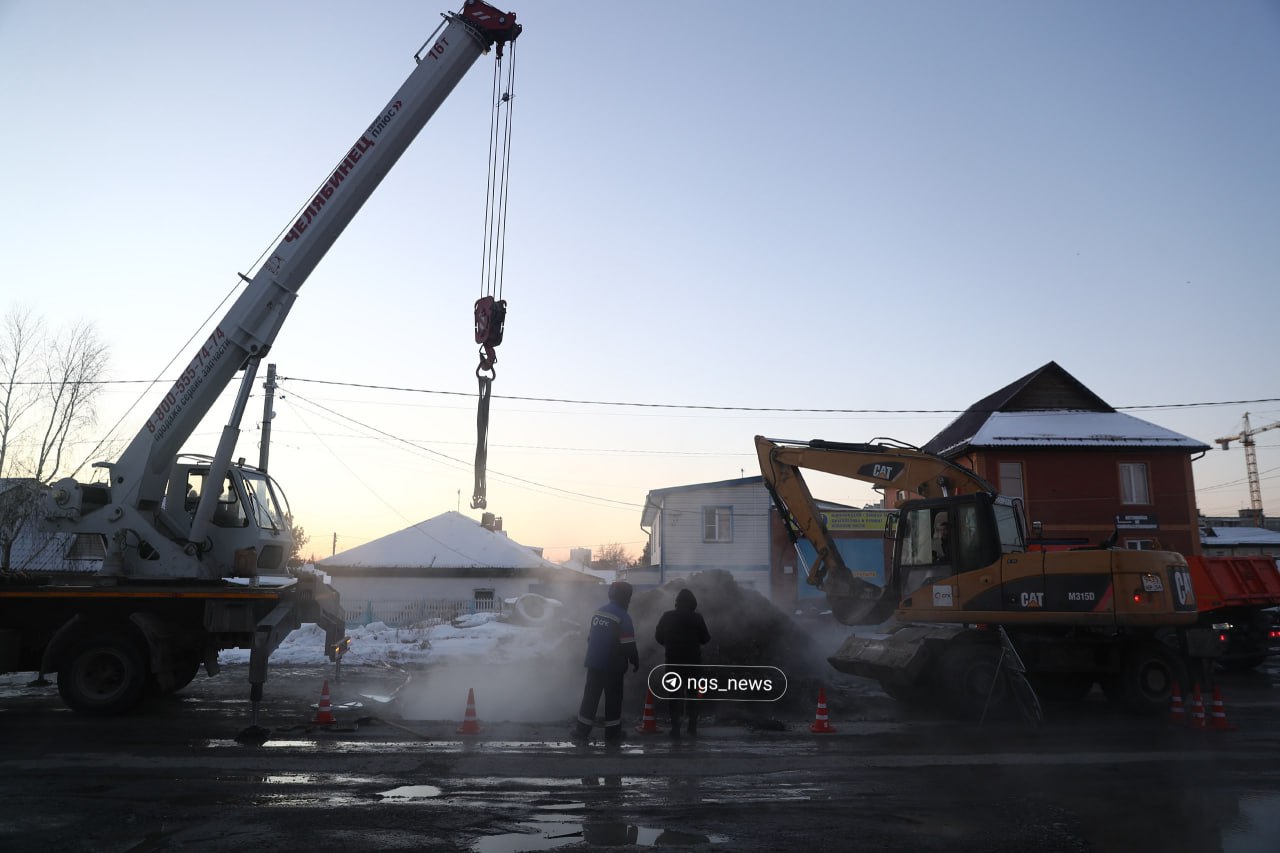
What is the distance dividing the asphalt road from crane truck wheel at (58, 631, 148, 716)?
36 centimetres

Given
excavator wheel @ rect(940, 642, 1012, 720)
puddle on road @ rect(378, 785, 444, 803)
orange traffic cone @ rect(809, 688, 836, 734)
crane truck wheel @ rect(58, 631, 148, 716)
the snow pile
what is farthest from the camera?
the snow pile

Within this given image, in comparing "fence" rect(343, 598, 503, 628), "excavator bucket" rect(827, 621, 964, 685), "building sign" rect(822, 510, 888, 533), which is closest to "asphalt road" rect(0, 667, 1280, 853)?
"excavator bucket" rect(827, 621, 964, 685)

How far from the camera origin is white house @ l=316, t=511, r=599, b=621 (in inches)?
1654

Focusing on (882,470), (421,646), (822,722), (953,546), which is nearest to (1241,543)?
(882,470)

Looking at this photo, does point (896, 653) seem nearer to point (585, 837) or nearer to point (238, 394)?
point (585, 837)

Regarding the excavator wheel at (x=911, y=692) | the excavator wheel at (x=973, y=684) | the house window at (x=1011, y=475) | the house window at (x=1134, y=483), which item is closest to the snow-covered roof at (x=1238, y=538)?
the house window at (x=1134, y=483)

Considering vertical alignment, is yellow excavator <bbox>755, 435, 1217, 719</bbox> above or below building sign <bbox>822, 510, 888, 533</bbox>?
below

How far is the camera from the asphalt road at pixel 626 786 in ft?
19.0

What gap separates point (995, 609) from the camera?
11555 millimetres

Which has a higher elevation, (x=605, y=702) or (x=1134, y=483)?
(x=1134, y=483)

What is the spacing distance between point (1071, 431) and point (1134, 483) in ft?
9.91

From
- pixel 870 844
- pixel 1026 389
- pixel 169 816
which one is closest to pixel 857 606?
pixel 870 844

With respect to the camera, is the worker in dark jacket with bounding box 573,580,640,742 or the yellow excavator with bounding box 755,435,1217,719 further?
the yellow excavator with bounding box 755,435,1217,719

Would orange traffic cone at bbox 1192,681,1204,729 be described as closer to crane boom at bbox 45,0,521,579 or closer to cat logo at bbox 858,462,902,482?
cat logo at bbox 858,462,902,482
